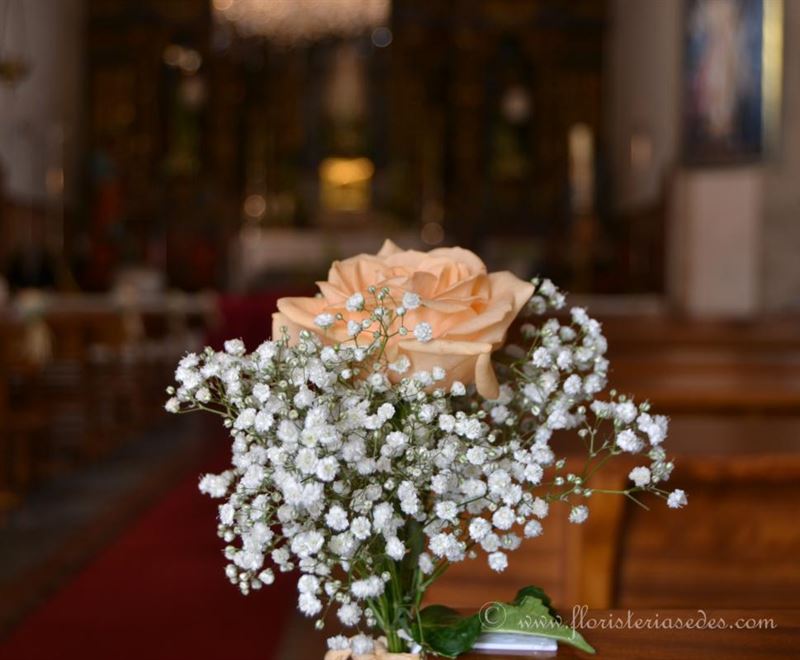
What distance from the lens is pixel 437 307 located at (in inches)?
35.2

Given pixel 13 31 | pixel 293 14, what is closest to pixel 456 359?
pixel 293 14

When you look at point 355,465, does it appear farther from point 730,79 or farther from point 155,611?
point 730,79

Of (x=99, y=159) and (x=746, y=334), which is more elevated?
(x=99, y=159)

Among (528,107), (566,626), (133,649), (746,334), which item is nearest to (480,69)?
(528,107)

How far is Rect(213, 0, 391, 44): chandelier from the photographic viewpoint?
11.3m

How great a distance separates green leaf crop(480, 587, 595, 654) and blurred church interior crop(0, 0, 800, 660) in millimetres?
943

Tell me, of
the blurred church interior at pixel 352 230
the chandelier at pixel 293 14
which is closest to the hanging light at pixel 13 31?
the blurred church interior at pixel 352 230

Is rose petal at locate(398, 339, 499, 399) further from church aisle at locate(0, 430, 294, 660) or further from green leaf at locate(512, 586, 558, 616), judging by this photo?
church aisle at locate(0, 430, 294, 660)

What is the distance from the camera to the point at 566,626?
102 centimetres

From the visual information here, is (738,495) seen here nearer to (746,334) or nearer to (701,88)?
(746,334)

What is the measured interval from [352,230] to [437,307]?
13345mm

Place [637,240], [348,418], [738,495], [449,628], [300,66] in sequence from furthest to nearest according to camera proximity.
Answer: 1. [300,66]
2. [637,240]
3. [738,495]
4. [449,628]
5. [348,418]

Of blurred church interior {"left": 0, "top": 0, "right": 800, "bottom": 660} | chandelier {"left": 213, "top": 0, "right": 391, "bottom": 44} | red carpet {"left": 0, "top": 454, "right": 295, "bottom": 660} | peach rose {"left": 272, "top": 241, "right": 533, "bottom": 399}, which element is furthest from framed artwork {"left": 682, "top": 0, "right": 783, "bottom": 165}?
peach rose {"left": 272, "top": 241, "right": 533, "bottom": 399}

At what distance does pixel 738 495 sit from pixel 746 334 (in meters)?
2.71
